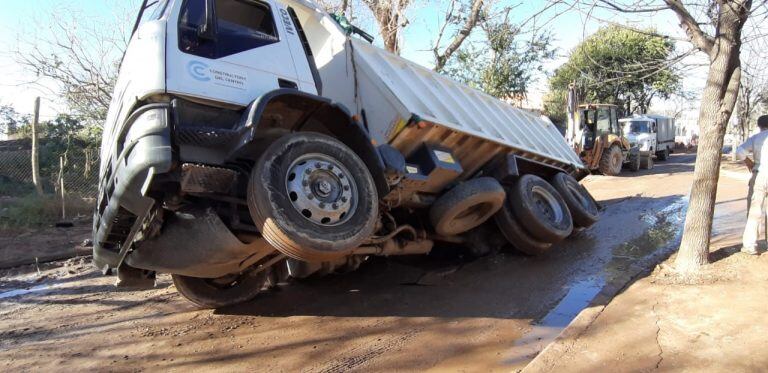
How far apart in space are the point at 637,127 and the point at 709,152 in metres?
22.7

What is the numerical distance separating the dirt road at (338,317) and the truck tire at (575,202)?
358 mm

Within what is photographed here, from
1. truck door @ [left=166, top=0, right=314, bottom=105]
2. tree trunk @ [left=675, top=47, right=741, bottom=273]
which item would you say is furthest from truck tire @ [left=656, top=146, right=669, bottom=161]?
truck door @ [left=166, top=0, right=314, bottom=105]

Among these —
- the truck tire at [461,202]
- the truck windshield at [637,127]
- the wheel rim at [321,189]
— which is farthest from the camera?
the truck windshield at [637,127]

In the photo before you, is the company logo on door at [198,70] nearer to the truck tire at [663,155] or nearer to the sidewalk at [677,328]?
the sidewalk at [677,328]

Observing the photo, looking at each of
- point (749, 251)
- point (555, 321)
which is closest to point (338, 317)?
point (555, 321)

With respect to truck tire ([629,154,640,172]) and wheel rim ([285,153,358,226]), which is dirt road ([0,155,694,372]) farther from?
truck tire ([629,154,640,172])

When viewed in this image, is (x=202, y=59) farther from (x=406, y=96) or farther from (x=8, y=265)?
(x=8, y=265)

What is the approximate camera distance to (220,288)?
5266mm

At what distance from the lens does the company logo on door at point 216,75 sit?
3533 mm

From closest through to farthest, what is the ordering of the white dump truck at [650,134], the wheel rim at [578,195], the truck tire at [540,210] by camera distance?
1. the truck tire at [540,210]
2. the wheel rim at [578,195]
3. the white dump truck at [650,134]

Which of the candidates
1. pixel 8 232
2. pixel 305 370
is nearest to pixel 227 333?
pixel 305 370

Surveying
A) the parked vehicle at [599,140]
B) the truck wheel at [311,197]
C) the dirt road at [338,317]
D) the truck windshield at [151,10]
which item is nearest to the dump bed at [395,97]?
the truck wheel at [311,197]

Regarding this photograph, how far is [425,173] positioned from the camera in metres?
5.04

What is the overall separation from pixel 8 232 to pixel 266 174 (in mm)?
8073
